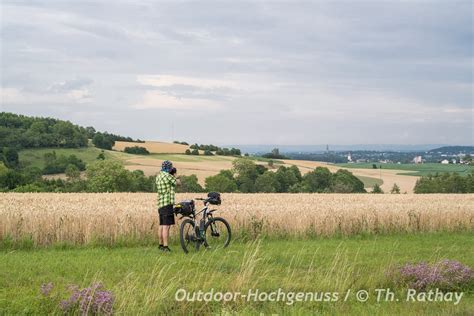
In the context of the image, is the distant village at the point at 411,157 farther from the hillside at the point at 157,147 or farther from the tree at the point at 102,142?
the tree at the point at 102,142

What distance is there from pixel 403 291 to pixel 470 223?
47.1ft

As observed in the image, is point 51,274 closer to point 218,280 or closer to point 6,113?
point 218,280

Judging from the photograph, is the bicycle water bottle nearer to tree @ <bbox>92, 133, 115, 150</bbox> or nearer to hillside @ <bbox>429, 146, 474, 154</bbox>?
tree @ <bbox>92, 133, 115, 150</bbox>

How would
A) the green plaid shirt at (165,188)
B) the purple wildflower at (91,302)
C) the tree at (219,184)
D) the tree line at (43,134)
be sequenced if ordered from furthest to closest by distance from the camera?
the tree line at (43,134), the tree at (219,184), the green plaid shirt at (165,188), the purple wildflower at (91,302)

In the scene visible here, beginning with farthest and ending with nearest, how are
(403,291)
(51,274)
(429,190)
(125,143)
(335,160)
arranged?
(335,160), (125,143), (429,190), (51,274), (403,291)

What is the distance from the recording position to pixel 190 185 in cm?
6444

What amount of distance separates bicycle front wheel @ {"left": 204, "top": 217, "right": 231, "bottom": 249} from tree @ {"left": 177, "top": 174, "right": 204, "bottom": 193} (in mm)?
45440

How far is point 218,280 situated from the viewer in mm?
11602

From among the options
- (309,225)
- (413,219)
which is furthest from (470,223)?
(309,225)

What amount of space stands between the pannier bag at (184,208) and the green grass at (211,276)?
1.22m

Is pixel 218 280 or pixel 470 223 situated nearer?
pixel 218 280

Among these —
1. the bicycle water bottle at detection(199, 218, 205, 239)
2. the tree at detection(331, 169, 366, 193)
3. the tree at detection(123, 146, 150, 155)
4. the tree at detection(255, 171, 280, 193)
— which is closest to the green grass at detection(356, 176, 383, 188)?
the tree at detection(331, 169, 366, 193)

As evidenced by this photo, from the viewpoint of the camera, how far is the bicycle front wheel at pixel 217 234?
55.6ft

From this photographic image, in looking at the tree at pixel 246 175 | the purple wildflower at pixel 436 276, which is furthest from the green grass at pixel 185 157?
the purple wildflower at pixel 436 276
